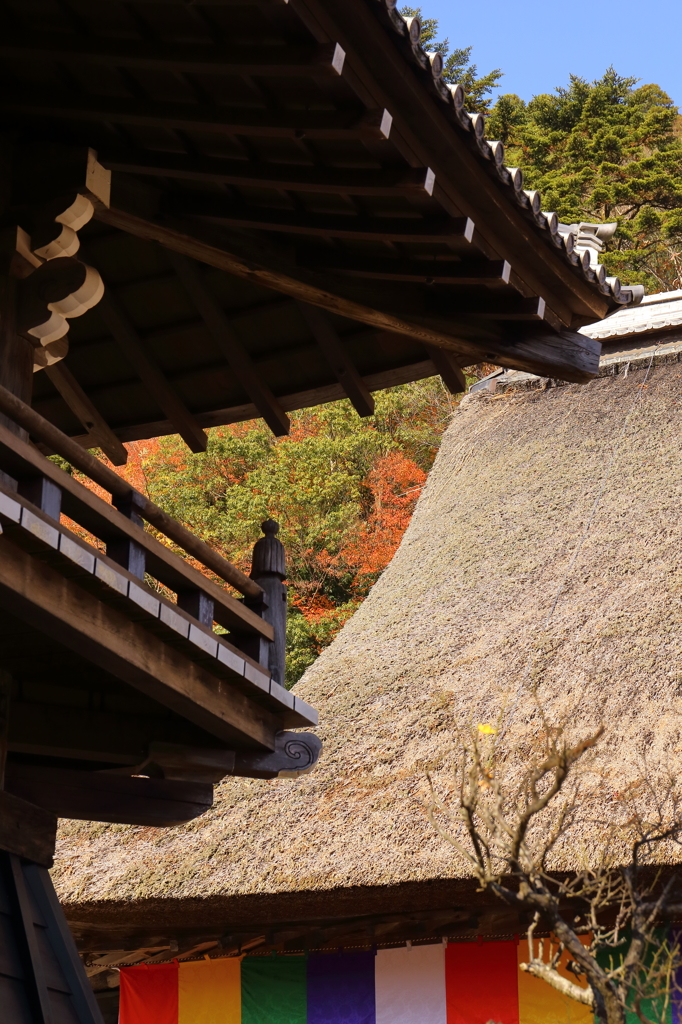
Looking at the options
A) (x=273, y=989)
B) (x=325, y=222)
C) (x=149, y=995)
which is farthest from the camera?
(x=149, y=995)

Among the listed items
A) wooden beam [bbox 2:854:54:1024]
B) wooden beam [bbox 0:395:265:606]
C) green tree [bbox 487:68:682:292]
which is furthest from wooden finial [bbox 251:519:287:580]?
→ green tree [bbox 487:68:682:292]

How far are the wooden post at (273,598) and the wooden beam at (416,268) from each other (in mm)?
1044

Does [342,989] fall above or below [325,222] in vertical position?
below

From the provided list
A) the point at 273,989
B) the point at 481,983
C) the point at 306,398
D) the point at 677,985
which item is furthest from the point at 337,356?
the point at 273,989

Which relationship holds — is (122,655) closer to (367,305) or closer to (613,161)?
(367,305)

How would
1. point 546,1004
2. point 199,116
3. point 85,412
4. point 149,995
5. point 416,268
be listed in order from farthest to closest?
1. point 149,995
2. point 546,1004
3. point 85,412
4. point 416,268
5. point 199,116

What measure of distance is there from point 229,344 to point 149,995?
15.3ft

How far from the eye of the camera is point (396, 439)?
1541 cm

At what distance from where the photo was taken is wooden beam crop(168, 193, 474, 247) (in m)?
3.19

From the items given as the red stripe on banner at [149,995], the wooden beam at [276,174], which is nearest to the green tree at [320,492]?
the red stripe on banner at [149,995]

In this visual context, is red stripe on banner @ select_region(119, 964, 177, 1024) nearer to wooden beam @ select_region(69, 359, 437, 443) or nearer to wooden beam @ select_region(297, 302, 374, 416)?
wooden beam @ select_region(69, 359, 437, 443)

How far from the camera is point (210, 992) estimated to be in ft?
21.8

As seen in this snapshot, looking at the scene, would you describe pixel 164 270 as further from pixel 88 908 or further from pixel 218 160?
pixel 88 908

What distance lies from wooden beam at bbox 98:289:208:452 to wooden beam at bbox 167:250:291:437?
31 centimetres
